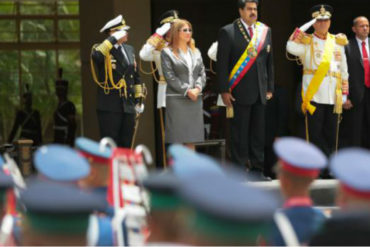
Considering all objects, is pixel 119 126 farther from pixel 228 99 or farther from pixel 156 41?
pixel 228 99

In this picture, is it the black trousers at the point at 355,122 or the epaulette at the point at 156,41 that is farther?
the black trousers at the point at 355,122

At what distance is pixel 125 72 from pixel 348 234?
577 centimetres

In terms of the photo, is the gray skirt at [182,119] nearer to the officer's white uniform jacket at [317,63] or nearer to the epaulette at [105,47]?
the epaulette at [105,47]

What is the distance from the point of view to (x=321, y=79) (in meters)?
8.30

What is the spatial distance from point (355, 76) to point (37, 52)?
33.9 feet

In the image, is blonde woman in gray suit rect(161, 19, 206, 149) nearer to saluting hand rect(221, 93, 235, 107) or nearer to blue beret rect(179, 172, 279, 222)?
saluting hand rect(221, 93, 235, 107)

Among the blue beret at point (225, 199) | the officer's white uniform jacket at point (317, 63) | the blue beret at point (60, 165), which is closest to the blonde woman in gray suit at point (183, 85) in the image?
the officer's white uniform jacket at point (317, 63)

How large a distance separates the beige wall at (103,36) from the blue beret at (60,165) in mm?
8178

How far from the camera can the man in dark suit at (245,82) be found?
26.3 feet

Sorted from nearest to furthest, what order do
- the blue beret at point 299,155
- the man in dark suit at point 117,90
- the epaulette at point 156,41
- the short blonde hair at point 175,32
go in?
1. the blue beret at point 299,155
2. the short blonde hair at point 175,32
3. the epaulette at point 156,41
4. the man in dark suit at point 117,90

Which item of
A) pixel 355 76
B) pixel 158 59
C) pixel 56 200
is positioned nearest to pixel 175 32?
pixel 158 59

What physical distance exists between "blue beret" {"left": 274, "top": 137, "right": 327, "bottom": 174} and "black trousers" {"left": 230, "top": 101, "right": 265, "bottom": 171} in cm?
439

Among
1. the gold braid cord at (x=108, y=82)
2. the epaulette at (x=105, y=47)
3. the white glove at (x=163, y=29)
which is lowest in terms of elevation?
the gold braid cord at (x=108, y=82)

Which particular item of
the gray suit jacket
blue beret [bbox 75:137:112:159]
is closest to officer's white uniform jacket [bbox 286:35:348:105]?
the gray suit jacket
